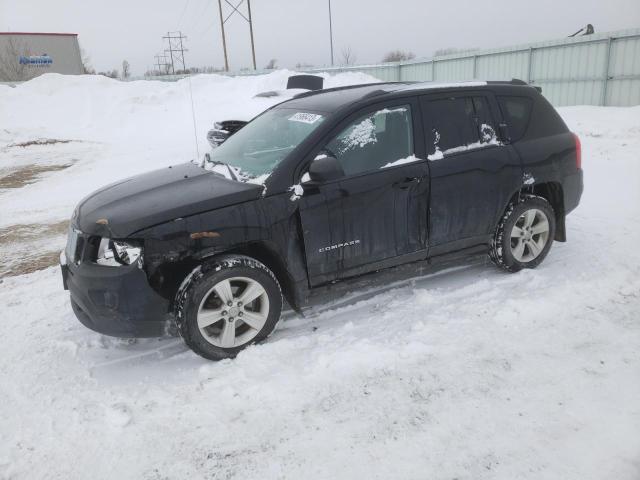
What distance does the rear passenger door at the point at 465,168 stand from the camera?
419 cm

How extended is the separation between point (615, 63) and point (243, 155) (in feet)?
49.0

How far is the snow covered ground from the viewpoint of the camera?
8.53 ft

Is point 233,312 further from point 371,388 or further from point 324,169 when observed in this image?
point 324,169

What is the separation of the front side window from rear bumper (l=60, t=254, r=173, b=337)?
1.68m

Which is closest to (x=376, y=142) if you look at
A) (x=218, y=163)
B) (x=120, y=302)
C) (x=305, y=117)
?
(x=305, y=117)

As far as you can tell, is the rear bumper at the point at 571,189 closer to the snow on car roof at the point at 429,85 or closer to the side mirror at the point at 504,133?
the side mirror at the point at 504,133

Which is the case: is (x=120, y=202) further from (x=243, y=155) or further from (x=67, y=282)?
(x=243, y=155)

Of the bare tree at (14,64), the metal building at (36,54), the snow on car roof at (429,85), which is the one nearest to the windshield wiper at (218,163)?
the snow on car roof at (429,85)

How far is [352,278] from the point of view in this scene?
3.96 metres

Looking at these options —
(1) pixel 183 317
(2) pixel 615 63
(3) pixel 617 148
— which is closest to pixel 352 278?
(1) pixel 183 317

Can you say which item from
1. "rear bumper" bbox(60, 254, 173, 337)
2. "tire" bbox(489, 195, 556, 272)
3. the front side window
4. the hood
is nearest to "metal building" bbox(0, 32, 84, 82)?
the hood

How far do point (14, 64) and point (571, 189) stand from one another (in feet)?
160

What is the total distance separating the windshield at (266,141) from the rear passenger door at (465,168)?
1061 mm

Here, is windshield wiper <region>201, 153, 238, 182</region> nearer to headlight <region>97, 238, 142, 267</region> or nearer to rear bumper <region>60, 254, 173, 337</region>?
headlight <region>97, 238, 142, 267</region>
